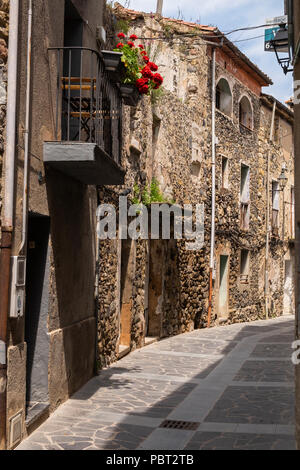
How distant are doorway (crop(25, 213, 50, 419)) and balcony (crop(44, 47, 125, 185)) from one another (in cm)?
76

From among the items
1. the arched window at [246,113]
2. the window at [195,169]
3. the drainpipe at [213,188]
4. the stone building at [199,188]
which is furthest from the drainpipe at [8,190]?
the arched window at [246,113]

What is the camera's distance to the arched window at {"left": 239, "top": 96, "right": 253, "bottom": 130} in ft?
63.8

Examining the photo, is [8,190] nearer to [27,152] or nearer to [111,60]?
[27,152]

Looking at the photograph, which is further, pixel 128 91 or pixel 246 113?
pixel 246 113

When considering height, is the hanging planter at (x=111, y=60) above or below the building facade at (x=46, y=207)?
above

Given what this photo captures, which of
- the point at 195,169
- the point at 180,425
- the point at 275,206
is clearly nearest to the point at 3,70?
the point at 180,425

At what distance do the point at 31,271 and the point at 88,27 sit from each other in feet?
12.8

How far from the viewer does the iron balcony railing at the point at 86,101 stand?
22.6 ft

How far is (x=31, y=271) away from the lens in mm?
6531

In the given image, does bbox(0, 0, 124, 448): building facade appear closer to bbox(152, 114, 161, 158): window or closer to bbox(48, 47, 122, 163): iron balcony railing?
bbox(48, 47, 122, 163): iron balcony railing

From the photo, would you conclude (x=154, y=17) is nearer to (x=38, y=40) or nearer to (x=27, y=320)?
(x=38, y=40)

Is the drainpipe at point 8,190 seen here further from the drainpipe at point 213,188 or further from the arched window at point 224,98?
the arched window at point 224,98

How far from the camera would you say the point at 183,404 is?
7.15 m

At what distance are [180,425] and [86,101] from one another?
4440mm
